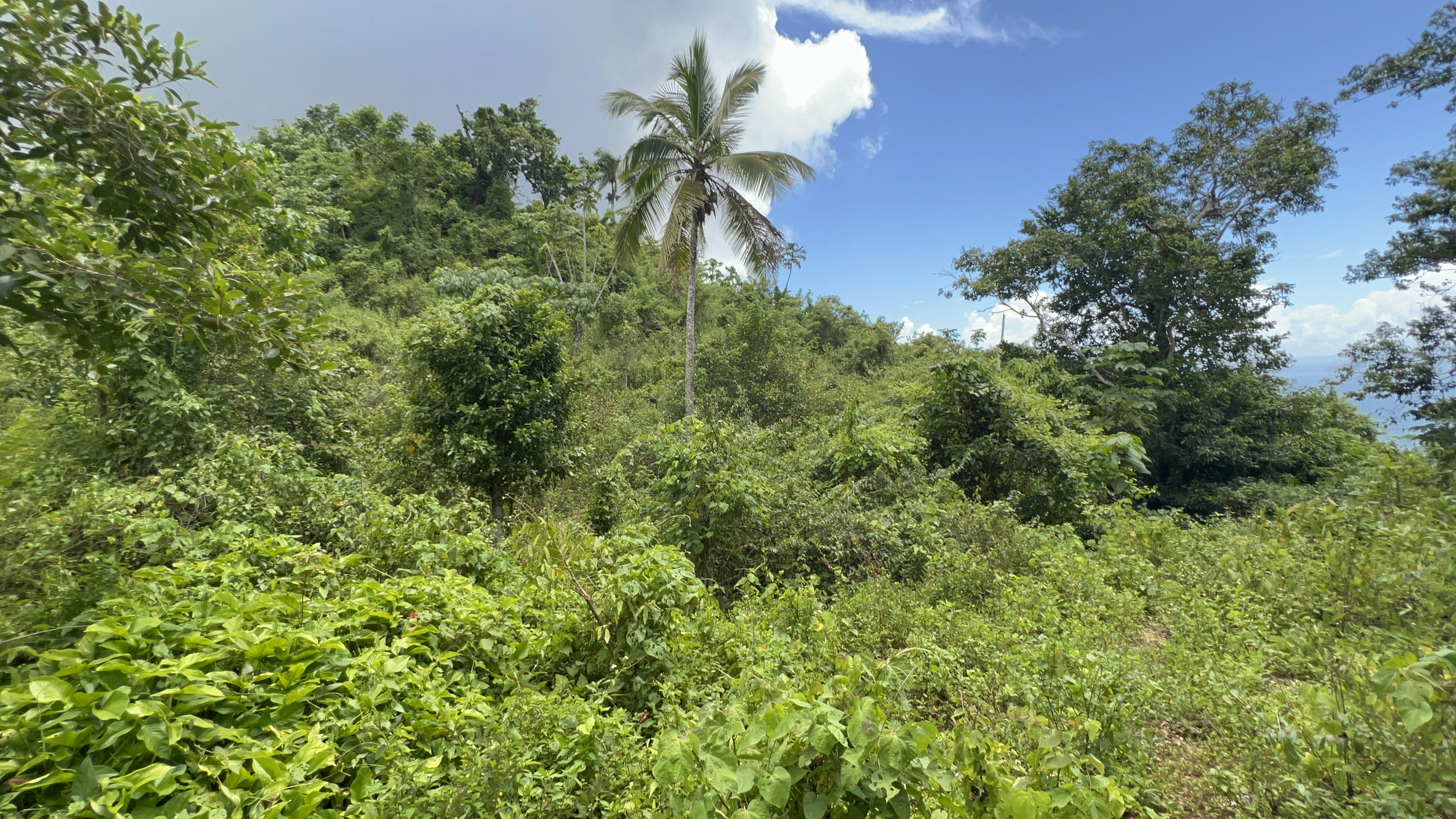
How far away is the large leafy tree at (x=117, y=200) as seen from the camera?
1765mm

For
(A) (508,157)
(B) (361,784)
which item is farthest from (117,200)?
(A) (508,157)

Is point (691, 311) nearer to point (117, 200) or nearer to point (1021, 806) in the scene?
point (117, 200)

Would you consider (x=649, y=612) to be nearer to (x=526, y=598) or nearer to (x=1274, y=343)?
(x=526, y=598)

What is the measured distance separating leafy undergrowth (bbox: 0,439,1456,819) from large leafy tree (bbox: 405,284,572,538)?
1523 millimetres

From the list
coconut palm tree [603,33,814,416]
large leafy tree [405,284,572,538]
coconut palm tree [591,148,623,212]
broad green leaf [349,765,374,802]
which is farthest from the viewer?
coconut palm tree [591,148,623,212]

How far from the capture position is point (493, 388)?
18.1 ft

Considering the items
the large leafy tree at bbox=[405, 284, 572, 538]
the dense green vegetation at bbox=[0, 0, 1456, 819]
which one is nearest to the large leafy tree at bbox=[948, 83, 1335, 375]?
the dense green vegetation at bbox=[0, 0, 1456, 819]

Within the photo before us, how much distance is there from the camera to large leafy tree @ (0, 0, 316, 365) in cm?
176

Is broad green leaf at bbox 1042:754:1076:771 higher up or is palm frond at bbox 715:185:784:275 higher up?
palm frond at bbox 715:185:784:275

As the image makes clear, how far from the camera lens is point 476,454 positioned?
215 inches

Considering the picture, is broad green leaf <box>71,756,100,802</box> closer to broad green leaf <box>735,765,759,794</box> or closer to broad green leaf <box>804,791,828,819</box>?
broad green leaf <box>735,765,759,794</box>

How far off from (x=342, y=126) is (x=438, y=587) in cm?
2265

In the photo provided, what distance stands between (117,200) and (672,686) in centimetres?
301

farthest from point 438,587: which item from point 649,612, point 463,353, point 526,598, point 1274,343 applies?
point 1274,343
